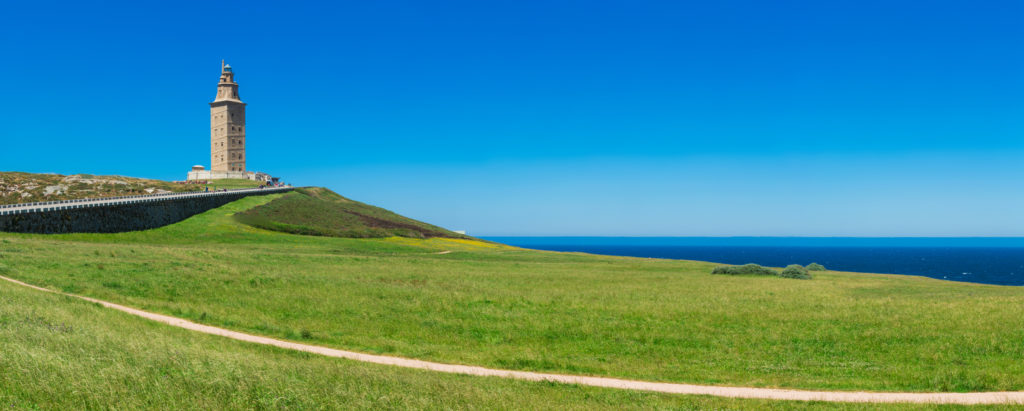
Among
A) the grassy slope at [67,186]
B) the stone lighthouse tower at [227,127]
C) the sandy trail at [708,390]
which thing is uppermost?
the stone lighthouse tower at [227,127]

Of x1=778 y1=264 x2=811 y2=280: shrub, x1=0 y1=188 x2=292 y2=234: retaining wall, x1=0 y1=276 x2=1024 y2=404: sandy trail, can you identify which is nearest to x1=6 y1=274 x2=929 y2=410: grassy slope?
x1=0 y1=276 x2=1024 y2=404: sandy trail

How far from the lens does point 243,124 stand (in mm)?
152875

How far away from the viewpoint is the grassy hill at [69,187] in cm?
8938

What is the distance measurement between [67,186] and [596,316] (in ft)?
350

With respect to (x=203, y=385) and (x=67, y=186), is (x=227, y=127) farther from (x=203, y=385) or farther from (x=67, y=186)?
(x=203, y=385)

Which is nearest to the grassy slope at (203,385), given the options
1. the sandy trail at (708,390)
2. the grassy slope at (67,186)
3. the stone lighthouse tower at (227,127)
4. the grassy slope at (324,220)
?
the sandy trail at (708,390)

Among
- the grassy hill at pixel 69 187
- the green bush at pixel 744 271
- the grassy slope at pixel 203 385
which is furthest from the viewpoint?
the grassy hill at pixel 69 187

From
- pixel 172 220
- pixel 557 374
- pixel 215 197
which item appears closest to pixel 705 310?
pixel 557 374

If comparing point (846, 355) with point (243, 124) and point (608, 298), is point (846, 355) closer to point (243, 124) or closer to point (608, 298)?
point (608, 298)

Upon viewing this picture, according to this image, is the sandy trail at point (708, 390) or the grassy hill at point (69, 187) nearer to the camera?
the sandy trail at point (708, 390)

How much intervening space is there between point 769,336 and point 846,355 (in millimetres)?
2957

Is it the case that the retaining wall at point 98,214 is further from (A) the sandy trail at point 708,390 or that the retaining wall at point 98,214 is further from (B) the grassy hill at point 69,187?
(A) the sandy trail at point 708,390

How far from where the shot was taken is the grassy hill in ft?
293

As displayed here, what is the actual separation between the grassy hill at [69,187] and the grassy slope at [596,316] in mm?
65254
